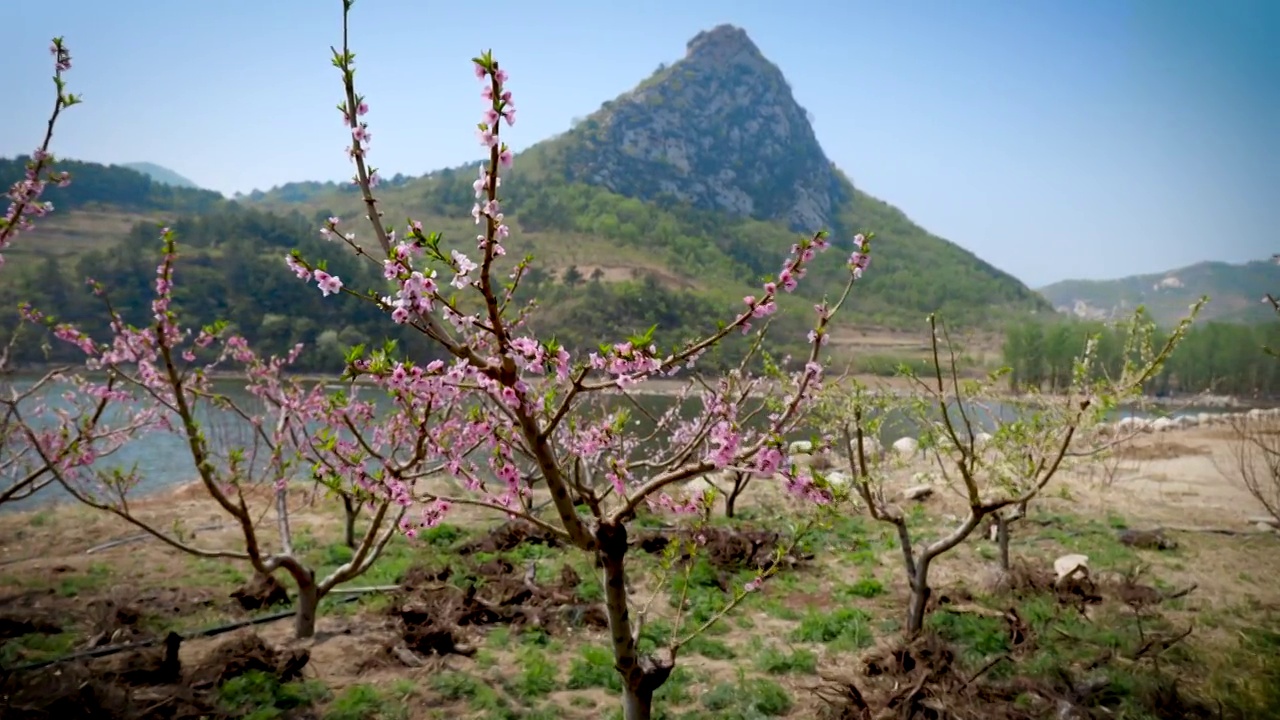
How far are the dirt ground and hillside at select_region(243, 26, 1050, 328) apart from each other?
73.9 m

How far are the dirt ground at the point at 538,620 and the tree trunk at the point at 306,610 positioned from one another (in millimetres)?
Answer: 165

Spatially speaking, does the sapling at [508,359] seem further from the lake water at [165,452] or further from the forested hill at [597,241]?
the lake water at [165,452]

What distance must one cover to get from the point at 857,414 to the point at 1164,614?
14.7 feet

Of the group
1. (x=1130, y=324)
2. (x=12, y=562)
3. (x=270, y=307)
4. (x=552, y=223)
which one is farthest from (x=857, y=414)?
(x=552, y=223)

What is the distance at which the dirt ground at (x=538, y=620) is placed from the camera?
559cm

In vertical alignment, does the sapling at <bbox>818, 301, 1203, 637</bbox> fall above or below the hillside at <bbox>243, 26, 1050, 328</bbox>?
below

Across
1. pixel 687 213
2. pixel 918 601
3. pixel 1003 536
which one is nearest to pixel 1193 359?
pixel 1003 536

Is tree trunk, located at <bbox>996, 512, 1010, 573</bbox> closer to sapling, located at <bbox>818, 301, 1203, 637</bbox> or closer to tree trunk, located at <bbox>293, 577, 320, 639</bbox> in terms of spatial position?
sapling, located at <bbox>818, 301, 1203, 637</bbox>

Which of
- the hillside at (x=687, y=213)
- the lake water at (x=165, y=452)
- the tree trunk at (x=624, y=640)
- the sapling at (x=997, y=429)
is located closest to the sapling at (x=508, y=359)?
the tree trunk at (x=624, y=640)

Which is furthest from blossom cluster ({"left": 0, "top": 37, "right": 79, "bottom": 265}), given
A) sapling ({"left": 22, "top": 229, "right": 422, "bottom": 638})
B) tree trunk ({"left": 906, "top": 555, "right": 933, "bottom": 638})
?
tree trunk ({"left": 906, "top": 555, "right": 933, "bottom": 638})

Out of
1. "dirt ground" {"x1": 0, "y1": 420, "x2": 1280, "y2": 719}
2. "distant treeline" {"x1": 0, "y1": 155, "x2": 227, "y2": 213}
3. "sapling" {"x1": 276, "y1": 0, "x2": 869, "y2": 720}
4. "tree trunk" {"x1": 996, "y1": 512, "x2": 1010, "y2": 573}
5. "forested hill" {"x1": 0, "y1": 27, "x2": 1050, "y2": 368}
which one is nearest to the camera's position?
"sapling" {"x1": 276, "y1": 0, "x2": 869, "y2": 720}

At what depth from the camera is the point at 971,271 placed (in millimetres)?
152875

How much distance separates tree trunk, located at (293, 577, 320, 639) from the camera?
22.7 feet

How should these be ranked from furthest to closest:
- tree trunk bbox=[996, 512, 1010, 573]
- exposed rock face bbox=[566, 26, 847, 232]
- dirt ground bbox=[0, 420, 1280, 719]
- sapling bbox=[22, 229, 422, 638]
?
exposed rock face bbox=[566, 26, 847, 232] < tree trunk bbox=[996, 512, 1010, 573] < dirt ground bbox=[0, 420, 1280, 719] < sapling bbox=[22, 229, 422, 638]
